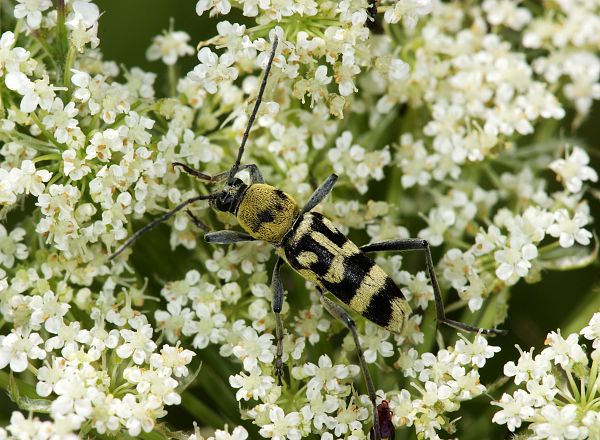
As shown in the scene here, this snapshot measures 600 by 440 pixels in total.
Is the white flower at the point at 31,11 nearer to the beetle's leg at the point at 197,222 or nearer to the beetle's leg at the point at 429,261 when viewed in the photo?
the beetle's leg at the point at 197,222

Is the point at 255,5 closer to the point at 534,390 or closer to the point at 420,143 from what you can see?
the point at 420,143

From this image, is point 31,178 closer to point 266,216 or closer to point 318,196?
point 266,216

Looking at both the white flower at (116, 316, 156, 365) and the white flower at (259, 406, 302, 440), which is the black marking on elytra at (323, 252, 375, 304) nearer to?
the white flower at (259, 406, 302, 440)

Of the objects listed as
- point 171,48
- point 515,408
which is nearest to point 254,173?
point 171,48

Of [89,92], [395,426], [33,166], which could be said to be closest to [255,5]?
[89,92]

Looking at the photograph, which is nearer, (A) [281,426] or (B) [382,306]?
(A) [281,426]

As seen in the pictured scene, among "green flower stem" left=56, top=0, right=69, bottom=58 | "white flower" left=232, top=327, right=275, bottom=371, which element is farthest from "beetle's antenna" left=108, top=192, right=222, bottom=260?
"green flower stem" left=56, top=0, right=69, bottom=58

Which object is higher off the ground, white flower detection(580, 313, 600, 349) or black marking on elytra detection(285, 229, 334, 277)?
white flower detection(580, 313, 600, 349)
